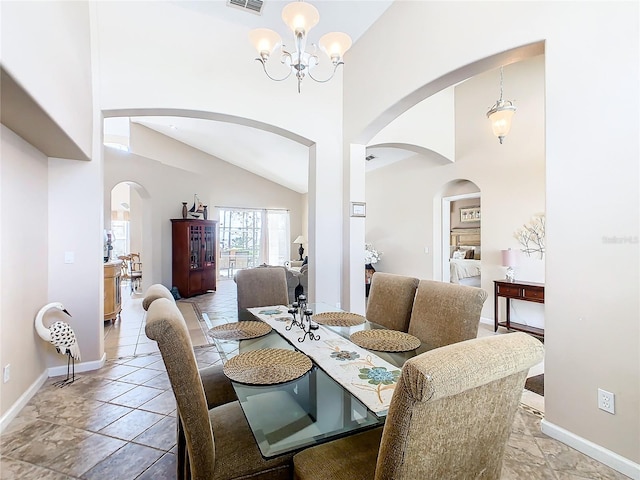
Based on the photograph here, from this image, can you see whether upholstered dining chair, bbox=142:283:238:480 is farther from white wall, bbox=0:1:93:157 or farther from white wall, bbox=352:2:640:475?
white wall, bbox=352:2:640:475

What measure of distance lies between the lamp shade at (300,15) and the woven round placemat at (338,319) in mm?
2099

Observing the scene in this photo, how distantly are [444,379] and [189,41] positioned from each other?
13.2 ft

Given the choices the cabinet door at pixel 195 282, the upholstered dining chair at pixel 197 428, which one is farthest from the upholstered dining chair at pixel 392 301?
the cabinet door at pixel 195 282

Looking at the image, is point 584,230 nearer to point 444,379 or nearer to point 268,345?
point 444,379

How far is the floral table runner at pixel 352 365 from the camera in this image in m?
1.23

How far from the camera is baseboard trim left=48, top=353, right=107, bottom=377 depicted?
2.91m

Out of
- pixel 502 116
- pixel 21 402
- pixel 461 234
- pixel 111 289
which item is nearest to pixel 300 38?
pixel 502 116

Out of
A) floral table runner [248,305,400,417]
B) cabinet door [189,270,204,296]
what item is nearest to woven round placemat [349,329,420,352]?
floral table runner [248,305,400,417]

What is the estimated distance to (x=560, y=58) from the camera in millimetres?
1992

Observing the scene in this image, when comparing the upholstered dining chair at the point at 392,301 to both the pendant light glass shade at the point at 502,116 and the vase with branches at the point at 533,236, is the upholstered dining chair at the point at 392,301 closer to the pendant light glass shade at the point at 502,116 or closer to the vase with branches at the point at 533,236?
the pendant light glass shade at the point at 502,116

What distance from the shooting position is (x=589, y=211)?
1861 millimetres

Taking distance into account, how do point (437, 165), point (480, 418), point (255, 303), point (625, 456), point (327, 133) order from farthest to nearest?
1. point (437, 165)
2. point (327, 133)
3. point (255, 303)
4. point (625, 456)
5. point (480, 418)

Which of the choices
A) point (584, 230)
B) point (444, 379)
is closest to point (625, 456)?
point (584, 230)

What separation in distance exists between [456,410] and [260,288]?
2312 mm
